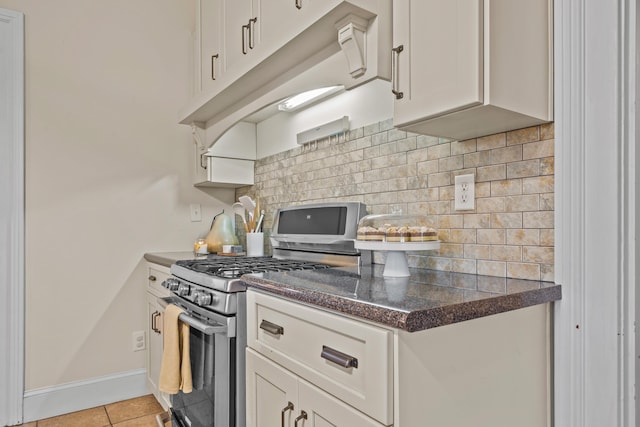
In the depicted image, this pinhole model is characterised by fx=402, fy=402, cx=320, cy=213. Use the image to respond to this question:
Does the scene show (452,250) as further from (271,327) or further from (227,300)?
(227,300)

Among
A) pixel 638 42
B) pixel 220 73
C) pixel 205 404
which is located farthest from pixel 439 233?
pixel 220 73

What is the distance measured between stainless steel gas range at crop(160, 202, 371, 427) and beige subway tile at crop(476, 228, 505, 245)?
0.52 meters

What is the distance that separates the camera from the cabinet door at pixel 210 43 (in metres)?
2.16

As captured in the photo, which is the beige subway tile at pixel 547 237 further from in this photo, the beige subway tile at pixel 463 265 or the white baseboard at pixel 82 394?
the white baseboard at pixel 82 394

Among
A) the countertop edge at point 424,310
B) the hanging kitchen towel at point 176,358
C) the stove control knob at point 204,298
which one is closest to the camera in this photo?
the countertop edge at point 424,310

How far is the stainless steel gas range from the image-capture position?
4.48 ft

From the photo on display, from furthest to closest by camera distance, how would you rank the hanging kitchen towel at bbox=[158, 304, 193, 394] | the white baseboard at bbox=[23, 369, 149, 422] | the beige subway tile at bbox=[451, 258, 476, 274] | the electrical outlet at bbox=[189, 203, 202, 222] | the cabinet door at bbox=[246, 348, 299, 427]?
1. the electrical outlet at bbox=[189, 203, 202, 222]
2. the white baseboard at bbox=[23, 369, 149, 422]
3. the hanging kitchen towel at bbox=[158, 304, 193, 394]
4. the beige subway tile at bbox=[451, 258, 476, 274]
5. the cabinet door at bbox=[246, 348, 299, 427]

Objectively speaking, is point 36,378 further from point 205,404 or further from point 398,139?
point 398,139

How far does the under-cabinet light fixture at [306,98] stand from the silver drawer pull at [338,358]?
126 centimetres

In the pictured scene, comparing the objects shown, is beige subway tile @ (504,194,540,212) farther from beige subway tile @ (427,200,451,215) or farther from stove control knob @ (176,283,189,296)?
stove control knob @ (176,283,189,296)

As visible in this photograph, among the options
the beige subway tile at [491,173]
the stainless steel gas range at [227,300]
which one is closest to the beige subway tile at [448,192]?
the beige subway tile at [491,173]

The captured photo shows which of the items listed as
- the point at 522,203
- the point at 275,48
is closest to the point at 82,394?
the point at 275,48

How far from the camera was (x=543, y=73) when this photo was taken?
1118 mm

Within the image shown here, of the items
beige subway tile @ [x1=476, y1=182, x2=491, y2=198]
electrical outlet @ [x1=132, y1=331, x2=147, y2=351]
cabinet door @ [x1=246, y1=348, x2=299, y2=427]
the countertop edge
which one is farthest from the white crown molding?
beige subway tile @ [x1=476, y1=182, x2=491, y2=198]
